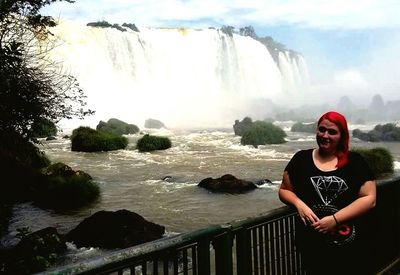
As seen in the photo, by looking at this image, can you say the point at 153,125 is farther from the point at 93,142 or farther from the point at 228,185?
the point at 228,185

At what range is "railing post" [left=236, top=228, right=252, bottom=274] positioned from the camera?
361cm

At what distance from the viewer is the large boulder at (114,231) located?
10977 millimetres

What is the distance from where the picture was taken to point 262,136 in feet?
123

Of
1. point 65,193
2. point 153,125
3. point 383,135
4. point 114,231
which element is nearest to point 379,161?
point 65,193

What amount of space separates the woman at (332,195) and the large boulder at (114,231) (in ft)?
25.5

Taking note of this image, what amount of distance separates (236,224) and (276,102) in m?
112

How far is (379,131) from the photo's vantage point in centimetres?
4138

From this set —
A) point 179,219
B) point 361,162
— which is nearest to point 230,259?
point 361,162

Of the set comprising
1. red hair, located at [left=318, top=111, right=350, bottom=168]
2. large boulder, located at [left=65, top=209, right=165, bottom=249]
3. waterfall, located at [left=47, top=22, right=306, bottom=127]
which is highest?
waterfall, located at [left=47, top=22, right=306, bottom=127]

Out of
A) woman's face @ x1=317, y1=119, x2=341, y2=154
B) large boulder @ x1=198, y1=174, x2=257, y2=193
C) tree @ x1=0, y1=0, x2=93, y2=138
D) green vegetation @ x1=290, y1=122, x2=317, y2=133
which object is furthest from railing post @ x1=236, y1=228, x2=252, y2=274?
green vegetation @ x1=290, y1=122, x2=317, y2=133

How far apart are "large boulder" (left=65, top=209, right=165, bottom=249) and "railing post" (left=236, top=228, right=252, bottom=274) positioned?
7383 mm

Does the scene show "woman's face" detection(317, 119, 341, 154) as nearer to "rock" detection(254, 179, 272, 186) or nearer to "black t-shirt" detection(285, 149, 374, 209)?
"black t-shirt" detection(285, 149, 374, 209)

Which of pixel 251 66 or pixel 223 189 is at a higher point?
pixel 251 66

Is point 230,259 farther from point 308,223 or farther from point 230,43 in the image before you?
point 230,43
